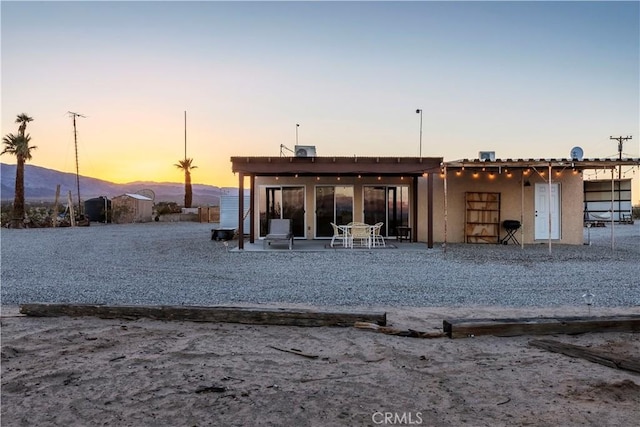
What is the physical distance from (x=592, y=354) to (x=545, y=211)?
12.9m

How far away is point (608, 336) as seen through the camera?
4168mm

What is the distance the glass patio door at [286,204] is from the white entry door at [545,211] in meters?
8.13

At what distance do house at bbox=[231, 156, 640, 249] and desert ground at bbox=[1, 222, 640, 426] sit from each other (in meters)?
8.97

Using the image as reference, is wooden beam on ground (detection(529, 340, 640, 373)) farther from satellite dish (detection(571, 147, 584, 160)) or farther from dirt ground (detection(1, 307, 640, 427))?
satellite dish (detection(571, 147, 584, 160))

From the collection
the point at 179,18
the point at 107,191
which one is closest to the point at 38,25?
the point at 179,18

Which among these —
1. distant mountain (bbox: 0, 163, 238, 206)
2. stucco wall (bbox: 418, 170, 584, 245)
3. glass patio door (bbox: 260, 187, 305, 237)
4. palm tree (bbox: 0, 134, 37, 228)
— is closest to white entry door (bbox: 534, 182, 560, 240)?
stucco wall (bbox: 418, 170, 584, 245)

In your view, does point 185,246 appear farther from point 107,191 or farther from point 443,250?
point 107,191

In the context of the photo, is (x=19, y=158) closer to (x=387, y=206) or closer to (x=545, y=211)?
(x=387, y=206)

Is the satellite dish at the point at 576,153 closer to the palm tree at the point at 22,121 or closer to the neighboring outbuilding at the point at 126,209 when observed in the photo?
the neighboring outbuilding at the point at 126,209

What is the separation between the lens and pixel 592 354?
139 inches

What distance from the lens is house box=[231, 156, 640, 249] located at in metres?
13.2

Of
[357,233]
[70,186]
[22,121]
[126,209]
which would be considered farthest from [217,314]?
[70,186]

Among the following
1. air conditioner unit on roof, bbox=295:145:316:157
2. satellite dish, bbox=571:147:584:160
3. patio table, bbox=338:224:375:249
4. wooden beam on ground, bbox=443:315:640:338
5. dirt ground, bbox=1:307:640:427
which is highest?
air conditioner unit on roof, bbox=295:145:316:157

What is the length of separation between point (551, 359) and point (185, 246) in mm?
12269
